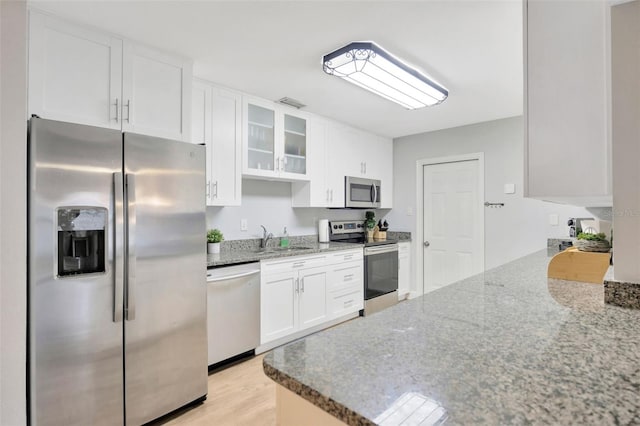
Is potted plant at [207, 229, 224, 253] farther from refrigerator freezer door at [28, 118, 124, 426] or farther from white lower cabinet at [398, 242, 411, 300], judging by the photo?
white lower cabinet at [398, 242, 411, 300]

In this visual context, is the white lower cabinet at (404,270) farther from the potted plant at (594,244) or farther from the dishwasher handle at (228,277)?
the potted plant at (594,244)

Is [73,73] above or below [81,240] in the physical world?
above

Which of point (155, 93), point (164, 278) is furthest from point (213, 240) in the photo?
point (155, 93)

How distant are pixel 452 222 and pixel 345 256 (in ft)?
5.37

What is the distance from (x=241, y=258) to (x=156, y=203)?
0.89 m

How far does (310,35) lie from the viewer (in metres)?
1.98

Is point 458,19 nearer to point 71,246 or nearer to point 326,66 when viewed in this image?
point 326,66

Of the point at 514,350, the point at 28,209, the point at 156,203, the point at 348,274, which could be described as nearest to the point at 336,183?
the point at 348,274

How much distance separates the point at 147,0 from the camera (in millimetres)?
1662

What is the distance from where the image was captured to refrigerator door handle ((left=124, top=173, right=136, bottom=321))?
5.73 ft

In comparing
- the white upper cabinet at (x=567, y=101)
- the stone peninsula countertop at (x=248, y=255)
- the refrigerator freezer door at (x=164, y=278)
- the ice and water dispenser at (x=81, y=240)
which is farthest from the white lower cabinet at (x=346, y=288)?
the white upper cabinet at (x=567, y=101)

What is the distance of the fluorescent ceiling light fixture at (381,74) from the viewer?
2.11 metres

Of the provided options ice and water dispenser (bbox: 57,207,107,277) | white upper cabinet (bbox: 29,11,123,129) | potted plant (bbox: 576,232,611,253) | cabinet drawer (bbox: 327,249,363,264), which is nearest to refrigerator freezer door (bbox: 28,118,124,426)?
ice and water dispenser (bbox: 57,207,107,277)

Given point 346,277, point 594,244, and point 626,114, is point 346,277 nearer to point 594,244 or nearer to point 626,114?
point 594,244
